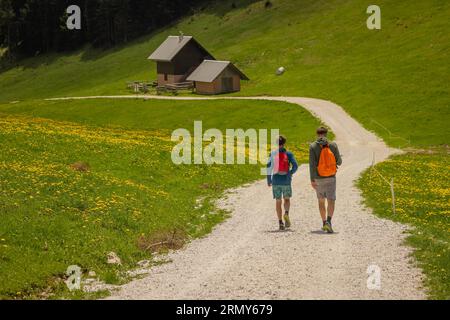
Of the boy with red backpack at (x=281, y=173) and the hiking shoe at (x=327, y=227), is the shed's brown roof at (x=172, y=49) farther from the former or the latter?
the hiking shoe at (x=327, y=227)

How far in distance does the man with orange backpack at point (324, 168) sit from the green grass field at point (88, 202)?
180 inches

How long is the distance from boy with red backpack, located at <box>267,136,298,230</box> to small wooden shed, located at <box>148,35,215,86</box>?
8920 centimetres

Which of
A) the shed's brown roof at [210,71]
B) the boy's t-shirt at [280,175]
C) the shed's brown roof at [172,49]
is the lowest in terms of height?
the boy's t-shirt at [280,175]

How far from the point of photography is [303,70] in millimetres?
104250

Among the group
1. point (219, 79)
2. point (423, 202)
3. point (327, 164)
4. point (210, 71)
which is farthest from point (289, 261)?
point (210, 71)

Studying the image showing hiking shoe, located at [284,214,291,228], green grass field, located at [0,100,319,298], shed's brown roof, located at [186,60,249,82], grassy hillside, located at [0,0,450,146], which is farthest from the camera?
shed's brown roof, located at [186,60,249,82]

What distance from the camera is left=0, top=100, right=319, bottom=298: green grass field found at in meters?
20.4

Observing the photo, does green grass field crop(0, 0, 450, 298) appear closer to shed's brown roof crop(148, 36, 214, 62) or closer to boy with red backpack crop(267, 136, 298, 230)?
shed's brown roof crop(148, 36, 214, 62)

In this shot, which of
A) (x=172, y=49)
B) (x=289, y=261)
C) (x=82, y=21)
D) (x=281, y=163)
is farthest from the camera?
(x=82, y=21)

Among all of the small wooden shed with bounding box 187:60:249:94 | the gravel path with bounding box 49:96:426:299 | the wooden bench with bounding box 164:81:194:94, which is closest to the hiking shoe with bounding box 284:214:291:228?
the gravel path with bounding box 49:96:426:299

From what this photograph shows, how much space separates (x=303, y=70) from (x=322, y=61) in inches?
137

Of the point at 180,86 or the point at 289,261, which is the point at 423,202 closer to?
the point at 289,261

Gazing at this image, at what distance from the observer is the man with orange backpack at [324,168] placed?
79.3 feet

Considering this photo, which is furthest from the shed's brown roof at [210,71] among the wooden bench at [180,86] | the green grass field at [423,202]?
the green grass field at [423,202]
